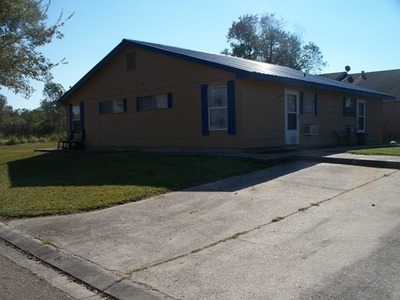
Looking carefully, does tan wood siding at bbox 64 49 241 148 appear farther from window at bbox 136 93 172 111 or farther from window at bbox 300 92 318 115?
window at bbox 300 92 318 115

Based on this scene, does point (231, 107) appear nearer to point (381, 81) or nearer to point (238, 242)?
point (238, 242)

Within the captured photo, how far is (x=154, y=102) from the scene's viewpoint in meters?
16.5

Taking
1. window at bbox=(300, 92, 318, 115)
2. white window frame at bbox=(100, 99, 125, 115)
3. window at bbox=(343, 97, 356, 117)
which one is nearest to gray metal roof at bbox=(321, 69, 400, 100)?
window at bbox=(343, 97, 356, 117)

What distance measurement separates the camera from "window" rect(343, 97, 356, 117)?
1859 cm

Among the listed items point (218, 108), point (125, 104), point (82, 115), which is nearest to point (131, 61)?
point (125, 104)

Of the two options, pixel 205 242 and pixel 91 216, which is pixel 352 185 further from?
pixel 91 216

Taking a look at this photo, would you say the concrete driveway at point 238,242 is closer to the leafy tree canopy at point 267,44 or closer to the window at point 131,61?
the window at point 131,61

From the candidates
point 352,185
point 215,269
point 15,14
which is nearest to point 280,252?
point 215,269

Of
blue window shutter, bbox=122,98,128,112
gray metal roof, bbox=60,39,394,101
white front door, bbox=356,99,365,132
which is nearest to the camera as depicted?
gray metal roof, bbox=60,39,394,101

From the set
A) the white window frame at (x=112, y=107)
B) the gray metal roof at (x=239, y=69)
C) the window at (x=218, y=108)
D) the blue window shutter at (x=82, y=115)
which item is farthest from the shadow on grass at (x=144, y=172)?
the blue window shutter at (x=82, y=115)

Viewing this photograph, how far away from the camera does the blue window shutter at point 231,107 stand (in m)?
13.0

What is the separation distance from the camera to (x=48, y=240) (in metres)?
5.67

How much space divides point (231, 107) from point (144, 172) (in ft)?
13.1

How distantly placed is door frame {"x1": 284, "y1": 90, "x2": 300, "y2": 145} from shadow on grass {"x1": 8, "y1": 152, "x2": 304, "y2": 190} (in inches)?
150
